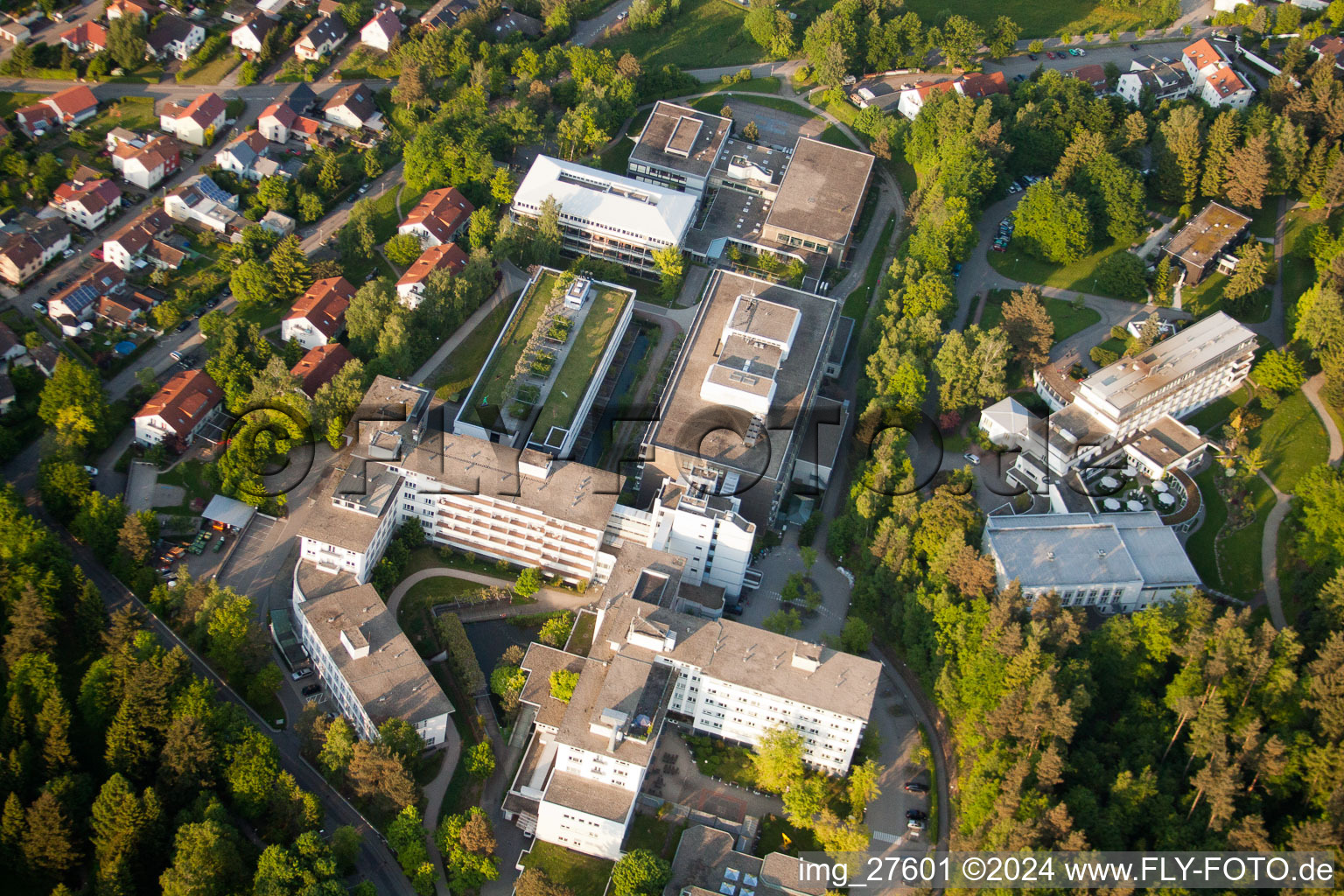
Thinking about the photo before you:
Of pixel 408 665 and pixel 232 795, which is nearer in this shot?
pixel 232 795

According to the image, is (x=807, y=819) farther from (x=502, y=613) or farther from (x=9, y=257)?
(x=9, y=257)

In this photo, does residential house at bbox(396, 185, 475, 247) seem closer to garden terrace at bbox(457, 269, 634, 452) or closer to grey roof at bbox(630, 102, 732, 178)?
garden terrace at bbox(457, 269, 634, 452)

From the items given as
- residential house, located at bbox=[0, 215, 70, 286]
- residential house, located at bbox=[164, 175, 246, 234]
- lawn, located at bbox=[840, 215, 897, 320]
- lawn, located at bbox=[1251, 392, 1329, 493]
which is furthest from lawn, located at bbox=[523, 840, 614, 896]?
residential house, located at bbox=[0, 215, 70, 286]

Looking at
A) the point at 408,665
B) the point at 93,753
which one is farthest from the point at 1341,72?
the point at 93,753

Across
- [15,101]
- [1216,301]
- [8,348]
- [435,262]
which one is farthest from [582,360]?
[15,101]

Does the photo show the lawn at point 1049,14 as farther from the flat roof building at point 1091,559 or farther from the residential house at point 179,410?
the residential house at point 179,410

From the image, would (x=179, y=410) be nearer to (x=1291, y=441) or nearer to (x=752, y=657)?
(x=752, y=657)
